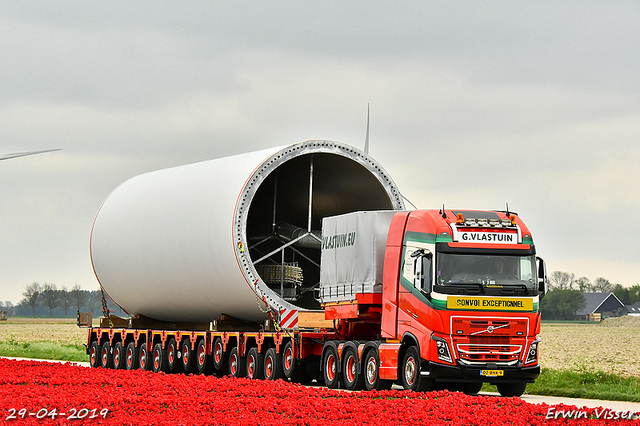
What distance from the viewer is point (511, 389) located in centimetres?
2053

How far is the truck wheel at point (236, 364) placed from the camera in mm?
24844

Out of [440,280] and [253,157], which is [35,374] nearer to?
[253,157]

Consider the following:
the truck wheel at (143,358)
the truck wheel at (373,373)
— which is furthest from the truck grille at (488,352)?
the truck wheel at (143,358)

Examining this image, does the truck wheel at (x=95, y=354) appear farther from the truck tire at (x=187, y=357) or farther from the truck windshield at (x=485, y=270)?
the truck windshield at (x=485, y=270)

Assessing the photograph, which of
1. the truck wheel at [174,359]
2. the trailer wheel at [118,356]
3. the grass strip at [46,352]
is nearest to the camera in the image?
the truck wheel at [174,359]

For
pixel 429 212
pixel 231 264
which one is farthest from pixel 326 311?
pixel 429 212

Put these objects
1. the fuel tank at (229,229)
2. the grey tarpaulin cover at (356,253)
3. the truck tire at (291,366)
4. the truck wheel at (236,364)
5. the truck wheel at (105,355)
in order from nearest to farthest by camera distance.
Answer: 1. the grey tarpaulin cover at (356,253)
2. the truck tire at (291,366)
3. the fuel tank at (229,229)
4. the truck wheel at (236,364)
5. the truck wheel at (105,355)

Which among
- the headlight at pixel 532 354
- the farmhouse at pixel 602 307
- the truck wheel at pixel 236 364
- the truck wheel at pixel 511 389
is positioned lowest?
the truck wheel at pixel 511 389

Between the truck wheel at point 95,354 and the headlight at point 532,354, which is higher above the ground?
the headlight at point 532,354

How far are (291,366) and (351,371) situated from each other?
2281 mm

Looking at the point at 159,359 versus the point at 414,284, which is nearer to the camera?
the point at 414,284

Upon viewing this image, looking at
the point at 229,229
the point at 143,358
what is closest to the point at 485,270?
the point at 229,229

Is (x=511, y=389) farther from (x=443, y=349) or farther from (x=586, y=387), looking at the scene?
(x=586, y=387)

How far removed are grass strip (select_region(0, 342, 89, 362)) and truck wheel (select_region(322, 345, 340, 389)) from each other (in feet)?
62.1
